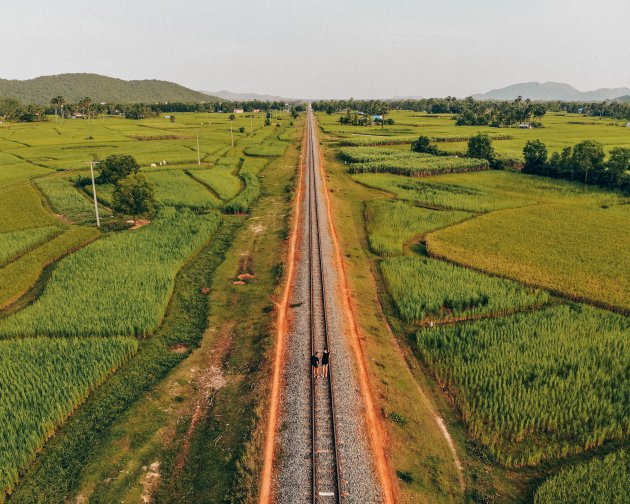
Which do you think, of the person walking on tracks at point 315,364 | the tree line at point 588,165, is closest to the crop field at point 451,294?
the person walking on tracks at point 315,364

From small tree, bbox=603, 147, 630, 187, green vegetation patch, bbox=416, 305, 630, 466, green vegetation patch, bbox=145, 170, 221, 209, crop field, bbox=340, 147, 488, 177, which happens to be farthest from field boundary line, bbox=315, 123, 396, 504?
small tree, bbox=603, 147, 630, 187

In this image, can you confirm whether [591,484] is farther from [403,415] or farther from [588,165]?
[588,165]

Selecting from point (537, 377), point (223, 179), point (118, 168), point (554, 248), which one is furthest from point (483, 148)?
point (537, 377)

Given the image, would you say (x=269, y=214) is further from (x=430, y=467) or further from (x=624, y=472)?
(x=624, y=472)

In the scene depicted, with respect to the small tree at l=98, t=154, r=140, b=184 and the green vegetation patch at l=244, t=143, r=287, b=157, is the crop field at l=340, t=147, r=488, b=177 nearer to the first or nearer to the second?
the green vegetation patch at l=244, t=143, r=287, b=157

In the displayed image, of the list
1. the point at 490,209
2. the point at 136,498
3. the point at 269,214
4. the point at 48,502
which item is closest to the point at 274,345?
the point at 136,498
